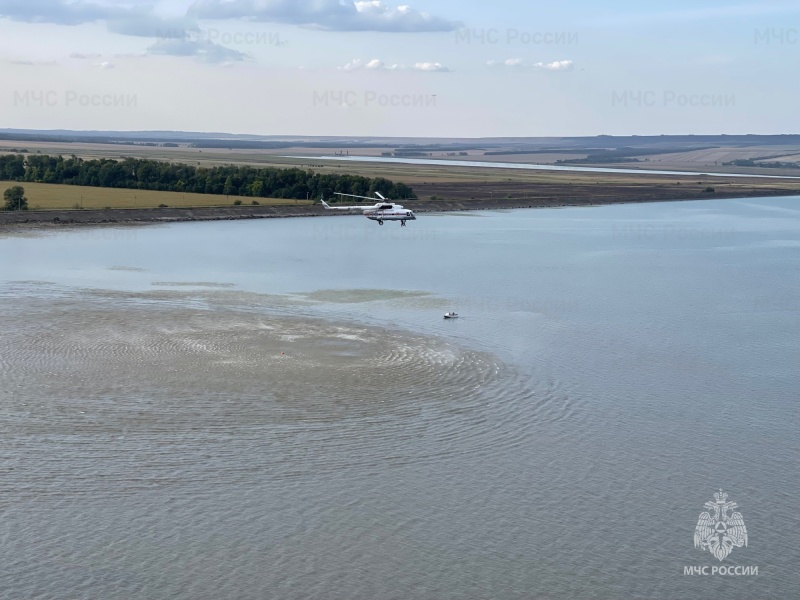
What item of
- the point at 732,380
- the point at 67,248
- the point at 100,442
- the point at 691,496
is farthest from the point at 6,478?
the point at 67,248

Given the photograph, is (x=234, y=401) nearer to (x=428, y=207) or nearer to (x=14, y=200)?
(x=14, y=200)

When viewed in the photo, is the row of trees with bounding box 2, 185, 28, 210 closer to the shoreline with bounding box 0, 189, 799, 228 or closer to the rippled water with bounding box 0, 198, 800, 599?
the shoreline with bounding box 0, 189, 799, 228

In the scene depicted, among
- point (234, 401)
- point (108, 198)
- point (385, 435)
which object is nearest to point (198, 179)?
point (108, 198)

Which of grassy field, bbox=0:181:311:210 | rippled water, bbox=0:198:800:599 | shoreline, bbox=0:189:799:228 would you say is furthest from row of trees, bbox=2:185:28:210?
rippled water, bbox=0:198:800:599

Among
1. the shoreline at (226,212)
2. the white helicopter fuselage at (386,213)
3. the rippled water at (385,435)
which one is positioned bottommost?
the rippled water at (385,435)

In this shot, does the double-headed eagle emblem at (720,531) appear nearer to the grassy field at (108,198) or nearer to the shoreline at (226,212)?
the shoreline at (226,212)

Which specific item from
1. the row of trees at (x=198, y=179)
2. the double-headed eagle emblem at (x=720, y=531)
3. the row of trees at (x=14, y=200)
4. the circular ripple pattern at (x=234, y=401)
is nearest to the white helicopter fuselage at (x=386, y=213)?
the row of trees at (x=198, y=179)
